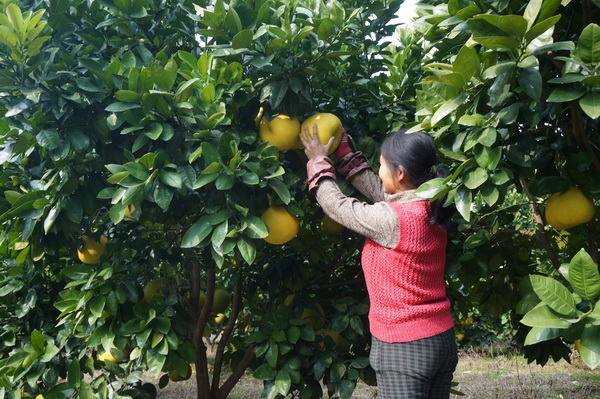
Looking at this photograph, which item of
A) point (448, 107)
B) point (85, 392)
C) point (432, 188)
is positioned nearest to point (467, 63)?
point (448, 107)

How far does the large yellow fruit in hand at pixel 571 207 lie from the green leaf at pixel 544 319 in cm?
77

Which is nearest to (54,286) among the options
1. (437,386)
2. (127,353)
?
(127,353)

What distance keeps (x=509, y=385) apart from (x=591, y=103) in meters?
4.27

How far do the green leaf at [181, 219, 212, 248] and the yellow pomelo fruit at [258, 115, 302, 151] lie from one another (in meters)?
0.38

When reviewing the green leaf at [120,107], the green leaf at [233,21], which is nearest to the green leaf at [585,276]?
the green leaf at [233,21]

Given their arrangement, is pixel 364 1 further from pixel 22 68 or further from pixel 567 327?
pixel 567 327

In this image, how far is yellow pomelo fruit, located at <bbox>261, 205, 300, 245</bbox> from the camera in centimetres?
194

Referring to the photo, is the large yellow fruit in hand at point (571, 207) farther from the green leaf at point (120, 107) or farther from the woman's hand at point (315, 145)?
the green leaf at point (120, 107)

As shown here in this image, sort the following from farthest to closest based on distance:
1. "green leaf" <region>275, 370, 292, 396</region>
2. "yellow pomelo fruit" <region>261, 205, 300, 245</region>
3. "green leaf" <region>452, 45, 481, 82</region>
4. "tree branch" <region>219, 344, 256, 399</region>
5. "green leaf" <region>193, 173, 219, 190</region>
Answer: "tree branch" <region>219, 344, 256, 399</region>, "green leaf" <region>275, 370, 292, 396</region>, "yellow pomelo fruit" <region>261, 205, 300, 245</region>, "green leaf" <region>193, 173, 219, 190</region>, "green leaf" <region>452, 45, 481, 82</region>

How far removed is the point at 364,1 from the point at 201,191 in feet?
3.55

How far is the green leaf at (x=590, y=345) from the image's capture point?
1.15 meters

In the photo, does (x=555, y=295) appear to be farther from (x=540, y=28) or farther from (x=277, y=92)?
(x=277, y=92)

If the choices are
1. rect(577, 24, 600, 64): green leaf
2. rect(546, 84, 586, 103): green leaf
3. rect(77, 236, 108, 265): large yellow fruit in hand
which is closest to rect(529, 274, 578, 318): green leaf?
rect(546, 84, 586, 103): green leaf

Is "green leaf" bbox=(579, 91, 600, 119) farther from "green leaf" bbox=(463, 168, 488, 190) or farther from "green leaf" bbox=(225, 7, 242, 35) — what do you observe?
"green leaf" bbox=(225, 7, 242, 35)
